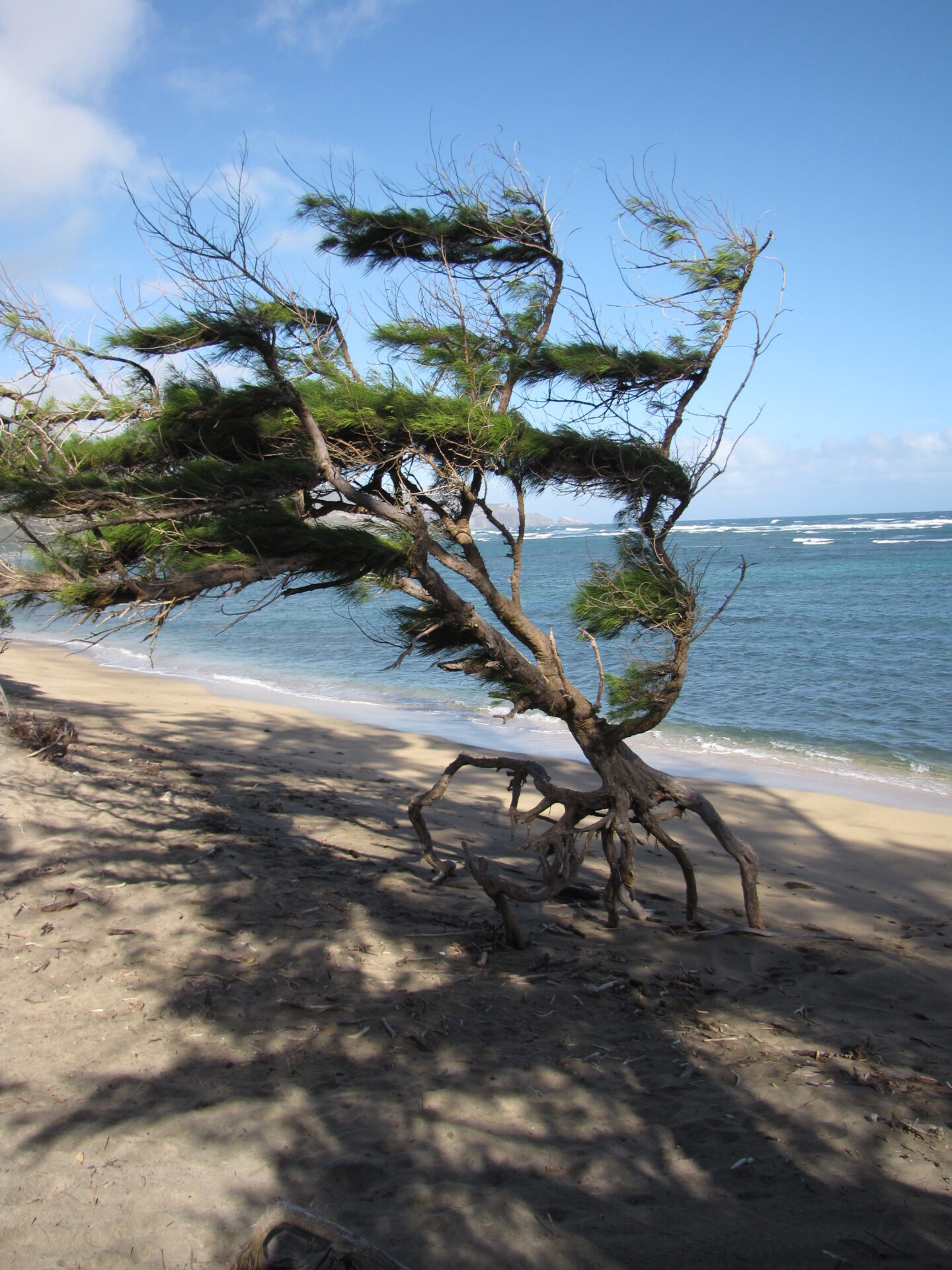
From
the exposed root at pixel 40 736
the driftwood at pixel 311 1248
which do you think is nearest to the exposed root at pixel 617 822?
the driftwood at pixel 311 1248

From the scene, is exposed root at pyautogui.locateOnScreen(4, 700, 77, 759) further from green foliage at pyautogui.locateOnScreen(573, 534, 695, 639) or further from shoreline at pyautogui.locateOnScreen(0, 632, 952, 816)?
green foliage at pyautogui.locateOnScreen(573, 534, 695, 639)

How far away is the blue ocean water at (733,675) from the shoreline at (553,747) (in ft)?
0.16

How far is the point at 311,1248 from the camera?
7.18 ft

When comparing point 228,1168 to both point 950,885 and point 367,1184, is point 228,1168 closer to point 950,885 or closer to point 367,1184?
point 367,1184

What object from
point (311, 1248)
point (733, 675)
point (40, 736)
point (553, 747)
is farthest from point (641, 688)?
point (733, 675)

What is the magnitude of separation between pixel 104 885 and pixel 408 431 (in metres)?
2.88

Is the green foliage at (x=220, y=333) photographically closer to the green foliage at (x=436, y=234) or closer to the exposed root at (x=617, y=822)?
the green foliage at (x=436, y=234)

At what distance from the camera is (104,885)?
4.60 metres

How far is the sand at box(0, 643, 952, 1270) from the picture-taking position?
2406mm

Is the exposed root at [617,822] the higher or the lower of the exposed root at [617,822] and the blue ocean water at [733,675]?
the higher

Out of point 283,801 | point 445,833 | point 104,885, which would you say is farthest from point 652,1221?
point 283,801

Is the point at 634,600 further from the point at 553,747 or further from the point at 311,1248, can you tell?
the point at 553,747

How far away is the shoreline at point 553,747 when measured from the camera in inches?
Result: 379

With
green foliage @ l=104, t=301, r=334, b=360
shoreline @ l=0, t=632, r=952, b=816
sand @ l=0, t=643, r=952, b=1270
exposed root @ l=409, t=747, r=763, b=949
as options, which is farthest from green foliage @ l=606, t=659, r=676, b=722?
shoreline @ l=0, t=632, r=952, b=816
